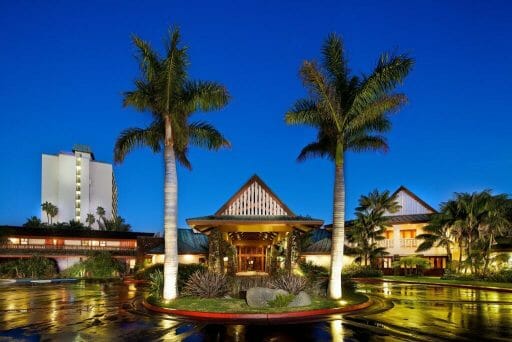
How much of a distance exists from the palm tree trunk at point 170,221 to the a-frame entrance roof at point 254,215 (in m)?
7.76

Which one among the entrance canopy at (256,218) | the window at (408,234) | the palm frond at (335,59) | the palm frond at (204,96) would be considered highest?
the palm frond at (335,59)

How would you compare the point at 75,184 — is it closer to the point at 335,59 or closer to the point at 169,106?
the point at 169,106

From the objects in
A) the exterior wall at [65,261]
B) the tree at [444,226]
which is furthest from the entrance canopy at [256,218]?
the exterior wall at [65,261]

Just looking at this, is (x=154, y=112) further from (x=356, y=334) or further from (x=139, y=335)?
(x=356, y=334)

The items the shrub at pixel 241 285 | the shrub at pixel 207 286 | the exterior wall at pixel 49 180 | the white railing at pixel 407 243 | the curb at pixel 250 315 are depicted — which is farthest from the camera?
the exterior wall at pixel 49 180

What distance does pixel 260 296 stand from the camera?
1717cm

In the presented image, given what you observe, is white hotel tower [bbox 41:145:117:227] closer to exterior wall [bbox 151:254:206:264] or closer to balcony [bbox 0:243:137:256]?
balcony [bbox 0:243:137:256]

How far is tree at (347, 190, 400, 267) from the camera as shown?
44.5 meters

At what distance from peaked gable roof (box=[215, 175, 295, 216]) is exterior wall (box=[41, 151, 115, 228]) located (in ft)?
432

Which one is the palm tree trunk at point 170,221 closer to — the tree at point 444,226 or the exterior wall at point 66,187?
the tree at point 444,226

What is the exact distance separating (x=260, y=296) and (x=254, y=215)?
1283 centimetres

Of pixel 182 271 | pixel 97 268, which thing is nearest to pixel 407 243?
pixel 182 271

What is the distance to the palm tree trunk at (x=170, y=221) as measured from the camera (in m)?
19.0

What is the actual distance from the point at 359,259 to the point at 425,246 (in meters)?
7.38
